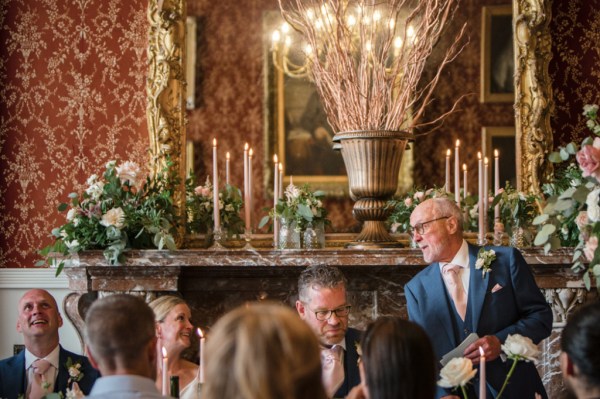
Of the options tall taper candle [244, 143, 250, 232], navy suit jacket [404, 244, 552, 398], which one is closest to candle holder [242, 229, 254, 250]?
tall taper candle [244, 143, 250, 232]

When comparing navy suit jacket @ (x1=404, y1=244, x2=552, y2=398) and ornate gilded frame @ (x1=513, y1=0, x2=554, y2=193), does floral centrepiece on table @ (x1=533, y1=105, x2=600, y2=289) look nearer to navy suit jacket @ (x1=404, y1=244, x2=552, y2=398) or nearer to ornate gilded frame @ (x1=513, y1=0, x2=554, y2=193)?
navy suit jacket @ (x1=404, y1=244, x2=552, y2=398)

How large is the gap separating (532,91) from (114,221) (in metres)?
2.23

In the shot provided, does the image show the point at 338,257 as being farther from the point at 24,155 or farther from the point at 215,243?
the point at 24,155

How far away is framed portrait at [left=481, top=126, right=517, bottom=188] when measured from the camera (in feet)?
14.2

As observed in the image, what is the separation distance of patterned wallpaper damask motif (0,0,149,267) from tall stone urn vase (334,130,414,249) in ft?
3.92

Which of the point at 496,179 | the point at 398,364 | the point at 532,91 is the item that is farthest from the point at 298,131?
the point at 398,364

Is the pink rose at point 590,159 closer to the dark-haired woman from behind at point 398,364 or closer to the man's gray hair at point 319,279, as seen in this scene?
the man's gray hair at point 319,279

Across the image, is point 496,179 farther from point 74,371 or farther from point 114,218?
point 74,371

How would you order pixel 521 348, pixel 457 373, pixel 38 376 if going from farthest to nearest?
1. pixel 38 376
2. pixel 521 348
3. pixel 457 373

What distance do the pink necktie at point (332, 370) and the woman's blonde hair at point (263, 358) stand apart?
185 cm

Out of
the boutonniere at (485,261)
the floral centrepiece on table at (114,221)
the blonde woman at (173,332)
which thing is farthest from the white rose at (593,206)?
the floral centrepiece on table at (114,221)

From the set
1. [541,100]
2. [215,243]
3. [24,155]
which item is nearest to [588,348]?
[215,243]

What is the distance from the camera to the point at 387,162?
3949 mm

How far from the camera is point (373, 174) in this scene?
3.95 meters
